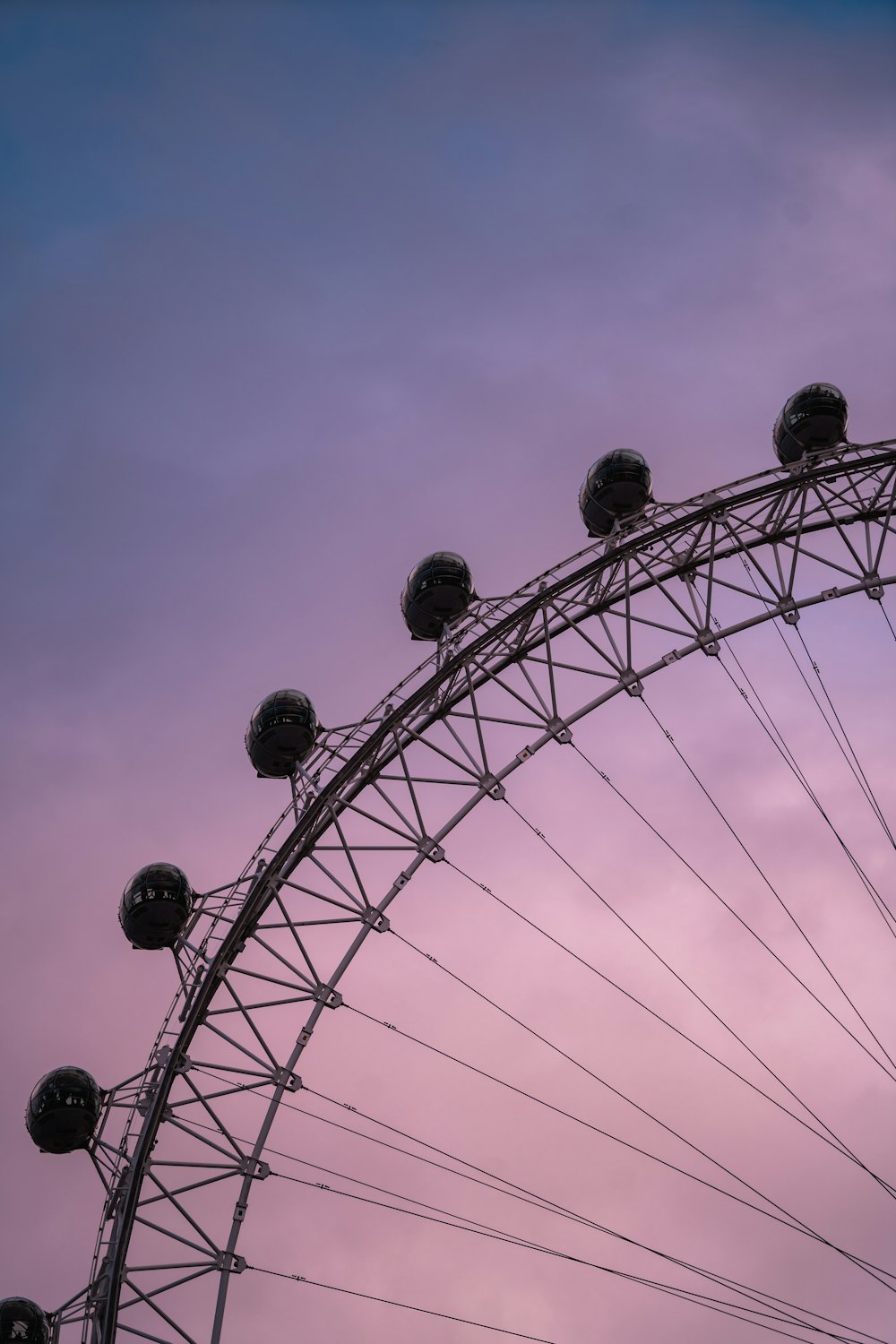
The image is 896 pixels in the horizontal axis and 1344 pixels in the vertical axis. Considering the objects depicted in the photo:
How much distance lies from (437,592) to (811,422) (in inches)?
268

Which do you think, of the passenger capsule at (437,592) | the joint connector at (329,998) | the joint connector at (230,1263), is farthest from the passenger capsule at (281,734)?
the joint connector at (230,1263)

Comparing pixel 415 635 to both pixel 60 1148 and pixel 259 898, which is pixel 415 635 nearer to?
pixel 259 898

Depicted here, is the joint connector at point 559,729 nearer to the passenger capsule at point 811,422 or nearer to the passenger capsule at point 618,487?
the passenger capsule at point 618,487

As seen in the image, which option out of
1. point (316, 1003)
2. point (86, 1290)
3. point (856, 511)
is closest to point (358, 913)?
point (316, 1003)

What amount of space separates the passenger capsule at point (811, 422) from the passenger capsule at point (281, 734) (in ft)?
29.3

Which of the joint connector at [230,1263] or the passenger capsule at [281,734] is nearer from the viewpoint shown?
the joint connector at [230,1263]

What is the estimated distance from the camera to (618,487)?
23719 millimetres

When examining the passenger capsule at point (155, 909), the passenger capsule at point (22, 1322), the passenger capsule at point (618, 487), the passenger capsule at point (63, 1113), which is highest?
the passenger capsule at point (618, 487)

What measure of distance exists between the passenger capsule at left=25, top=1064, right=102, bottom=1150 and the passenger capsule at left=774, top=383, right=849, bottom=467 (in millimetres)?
14919

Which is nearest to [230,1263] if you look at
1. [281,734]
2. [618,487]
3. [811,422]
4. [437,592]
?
[281,734]

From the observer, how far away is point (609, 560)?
23.6m

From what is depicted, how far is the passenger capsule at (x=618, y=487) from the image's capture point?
2373 cm

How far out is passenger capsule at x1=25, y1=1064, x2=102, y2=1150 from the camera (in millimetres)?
21891

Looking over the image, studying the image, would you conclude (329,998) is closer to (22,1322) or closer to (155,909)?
(155,909)
